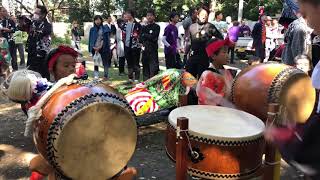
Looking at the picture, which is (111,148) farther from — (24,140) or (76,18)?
(76,18)

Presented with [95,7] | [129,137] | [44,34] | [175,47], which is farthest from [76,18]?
[129,137]

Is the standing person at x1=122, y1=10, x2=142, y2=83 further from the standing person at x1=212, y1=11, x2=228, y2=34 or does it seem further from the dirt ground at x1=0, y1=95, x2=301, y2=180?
the standing person at x1=212, y1=11, x2=228, y2=34

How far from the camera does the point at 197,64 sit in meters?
6.20

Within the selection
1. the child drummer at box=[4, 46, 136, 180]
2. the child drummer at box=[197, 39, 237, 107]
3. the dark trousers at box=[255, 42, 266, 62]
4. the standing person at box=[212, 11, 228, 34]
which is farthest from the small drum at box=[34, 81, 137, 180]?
the standing person at box=[212, 11, 228, 34]

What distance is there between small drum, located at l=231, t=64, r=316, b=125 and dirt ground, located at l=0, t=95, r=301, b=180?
1002 mm

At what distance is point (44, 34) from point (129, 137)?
4.10 m

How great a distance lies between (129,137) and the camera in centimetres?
279

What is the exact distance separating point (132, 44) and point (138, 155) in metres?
4.85

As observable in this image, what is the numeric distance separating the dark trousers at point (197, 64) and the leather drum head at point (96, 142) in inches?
139

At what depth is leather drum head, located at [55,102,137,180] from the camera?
8.30 ft

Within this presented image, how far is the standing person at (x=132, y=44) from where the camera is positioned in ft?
29.2

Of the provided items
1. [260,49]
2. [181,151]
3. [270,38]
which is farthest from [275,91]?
[270,38]

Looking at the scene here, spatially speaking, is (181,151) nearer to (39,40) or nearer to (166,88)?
(166,88)

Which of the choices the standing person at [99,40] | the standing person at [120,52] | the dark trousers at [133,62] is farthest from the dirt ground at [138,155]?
the standing person at [120,52]
